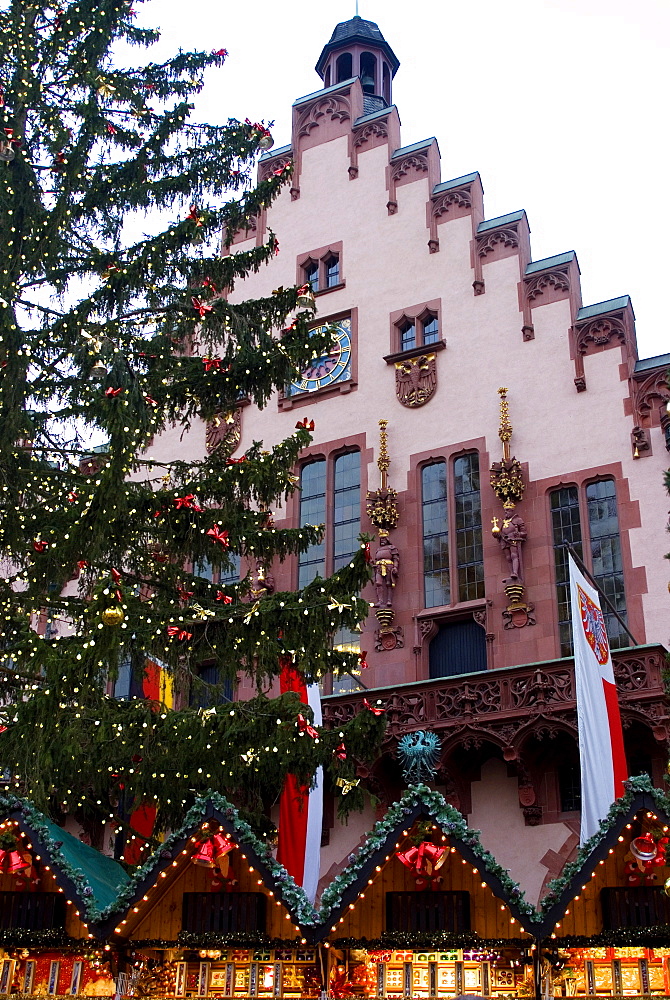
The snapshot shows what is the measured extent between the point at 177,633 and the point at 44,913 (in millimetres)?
4354

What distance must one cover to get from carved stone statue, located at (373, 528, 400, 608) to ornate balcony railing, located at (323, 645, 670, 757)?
2608 millimetres

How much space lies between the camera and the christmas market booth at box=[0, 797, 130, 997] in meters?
17.0

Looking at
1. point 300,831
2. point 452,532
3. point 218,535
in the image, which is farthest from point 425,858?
point 452,532

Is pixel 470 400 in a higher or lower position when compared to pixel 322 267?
lower

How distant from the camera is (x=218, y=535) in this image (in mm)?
19016

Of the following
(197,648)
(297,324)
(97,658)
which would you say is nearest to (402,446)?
(297,324)

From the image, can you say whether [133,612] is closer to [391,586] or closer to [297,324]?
[297,324]

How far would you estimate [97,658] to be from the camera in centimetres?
1648

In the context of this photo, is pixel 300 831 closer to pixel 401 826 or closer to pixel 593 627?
pixel 401 826

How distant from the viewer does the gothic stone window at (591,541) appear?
23781 mm

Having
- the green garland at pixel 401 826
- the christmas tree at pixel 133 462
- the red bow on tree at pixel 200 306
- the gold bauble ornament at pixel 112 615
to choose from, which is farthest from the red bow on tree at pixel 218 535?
the green garland at pixel 401 826

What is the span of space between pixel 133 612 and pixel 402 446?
11.4 m

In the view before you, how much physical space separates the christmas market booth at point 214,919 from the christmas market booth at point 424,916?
1.82 feet

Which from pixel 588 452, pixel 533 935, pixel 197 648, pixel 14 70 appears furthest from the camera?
pixel 588 452
